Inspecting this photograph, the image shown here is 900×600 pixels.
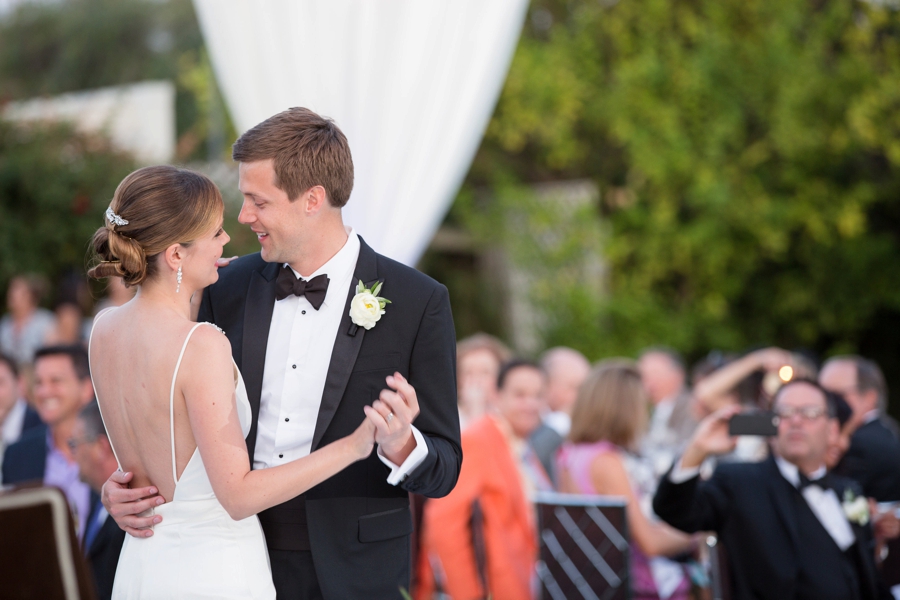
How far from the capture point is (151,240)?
2.29 metres

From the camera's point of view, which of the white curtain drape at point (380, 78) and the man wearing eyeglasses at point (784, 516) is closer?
the white curtain drape at point (380, 78)

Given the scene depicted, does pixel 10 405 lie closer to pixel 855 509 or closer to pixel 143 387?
pixel 143 387

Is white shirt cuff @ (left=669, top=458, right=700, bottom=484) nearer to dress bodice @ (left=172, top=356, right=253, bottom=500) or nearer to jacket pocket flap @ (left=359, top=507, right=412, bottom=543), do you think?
jacket pocket flap @ (left=359, top=507, right=412, bottom=543)

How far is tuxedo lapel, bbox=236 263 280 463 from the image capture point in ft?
8.30

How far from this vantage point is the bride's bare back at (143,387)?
7.25 ft

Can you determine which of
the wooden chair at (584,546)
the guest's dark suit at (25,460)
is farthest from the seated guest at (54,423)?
the wooden chair at (584,546)

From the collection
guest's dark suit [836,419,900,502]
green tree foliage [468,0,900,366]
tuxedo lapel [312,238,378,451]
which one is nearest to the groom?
tuxedo lapel [312,238,378,451]

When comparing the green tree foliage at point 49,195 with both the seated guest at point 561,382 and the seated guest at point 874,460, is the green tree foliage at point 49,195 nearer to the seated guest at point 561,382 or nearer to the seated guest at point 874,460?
the seated guest at point 561,382

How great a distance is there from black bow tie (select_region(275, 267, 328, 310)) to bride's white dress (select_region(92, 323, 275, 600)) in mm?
374

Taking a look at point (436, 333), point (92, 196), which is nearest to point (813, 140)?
point (92, 196)

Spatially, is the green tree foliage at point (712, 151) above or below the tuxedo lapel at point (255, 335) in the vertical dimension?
above

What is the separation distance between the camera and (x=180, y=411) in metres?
2.22

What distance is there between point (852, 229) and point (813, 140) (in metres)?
1.12

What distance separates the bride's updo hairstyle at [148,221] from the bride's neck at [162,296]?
3 centimetres
